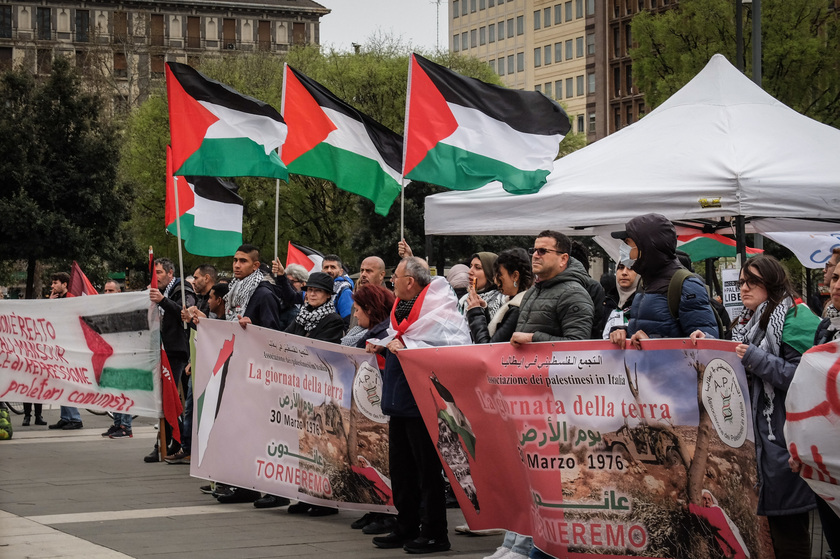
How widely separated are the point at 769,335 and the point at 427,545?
9.14ft

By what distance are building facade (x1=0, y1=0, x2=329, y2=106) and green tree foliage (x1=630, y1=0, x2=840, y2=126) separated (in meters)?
71.4

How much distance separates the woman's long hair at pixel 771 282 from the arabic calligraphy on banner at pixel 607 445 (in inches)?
16.0

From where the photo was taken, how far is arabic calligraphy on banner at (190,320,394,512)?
8484 mm

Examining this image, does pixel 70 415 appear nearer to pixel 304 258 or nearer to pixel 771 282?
pixel 304 258

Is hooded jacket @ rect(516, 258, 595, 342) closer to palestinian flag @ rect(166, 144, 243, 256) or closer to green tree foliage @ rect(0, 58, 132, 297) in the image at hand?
palestinian flag @ rect(166, 144, 243, 256)

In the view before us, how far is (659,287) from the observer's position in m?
6.54

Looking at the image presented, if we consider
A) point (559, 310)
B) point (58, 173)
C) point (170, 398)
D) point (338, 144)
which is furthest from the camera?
point (58, 173)

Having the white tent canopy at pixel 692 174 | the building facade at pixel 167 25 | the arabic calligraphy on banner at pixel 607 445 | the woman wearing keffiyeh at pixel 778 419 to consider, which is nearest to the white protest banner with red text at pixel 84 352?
the white tent canopy at pixel 692 174

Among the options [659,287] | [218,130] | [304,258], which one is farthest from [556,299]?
[304,258]

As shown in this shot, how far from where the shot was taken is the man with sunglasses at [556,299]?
6.82m

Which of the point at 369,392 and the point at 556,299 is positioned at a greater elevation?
the point at 556,299

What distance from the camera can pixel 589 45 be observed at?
99938 mm

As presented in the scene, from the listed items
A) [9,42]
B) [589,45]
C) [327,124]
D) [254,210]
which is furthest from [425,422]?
[9,42]

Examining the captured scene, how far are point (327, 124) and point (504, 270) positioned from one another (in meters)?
3.74
